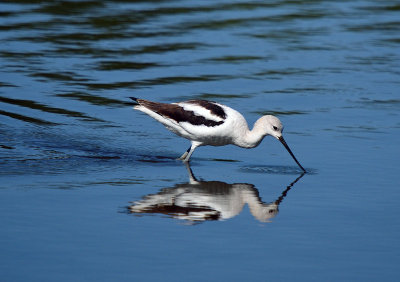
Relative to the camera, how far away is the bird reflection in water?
26.7ft

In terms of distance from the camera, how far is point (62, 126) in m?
11.9

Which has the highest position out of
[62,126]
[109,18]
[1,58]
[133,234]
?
[109,18]

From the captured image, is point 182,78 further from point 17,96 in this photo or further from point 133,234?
point 133,234

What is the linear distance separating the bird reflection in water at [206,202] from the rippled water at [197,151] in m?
0.03

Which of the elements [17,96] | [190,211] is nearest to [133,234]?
[190,211]

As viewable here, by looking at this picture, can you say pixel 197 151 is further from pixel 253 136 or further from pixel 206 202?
pixel 206 202

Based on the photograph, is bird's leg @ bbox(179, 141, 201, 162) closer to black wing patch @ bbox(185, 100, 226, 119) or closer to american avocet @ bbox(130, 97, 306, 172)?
american avocet @ bbox(130, 97, 306, 172)

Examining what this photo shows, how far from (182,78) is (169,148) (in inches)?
147

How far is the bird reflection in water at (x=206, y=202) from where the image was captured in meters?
8.15

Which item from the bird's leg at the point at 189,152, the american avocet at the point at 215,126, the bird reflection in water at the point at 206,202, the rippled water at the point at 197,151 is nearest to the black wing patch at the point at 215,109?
the american avocet at the point at 215,126

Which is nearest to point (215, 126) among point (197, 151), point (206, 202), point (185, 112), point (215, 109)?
point (215, 109)

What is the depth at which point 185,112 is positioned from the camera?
10.5m

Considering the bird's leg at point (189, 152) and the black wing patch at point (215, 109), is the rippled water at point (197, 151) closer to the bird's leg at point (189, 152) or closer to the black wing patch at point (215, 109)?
the bird's leg at point (189, 152)

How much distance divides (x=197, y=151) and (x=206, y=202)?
8.51ft
